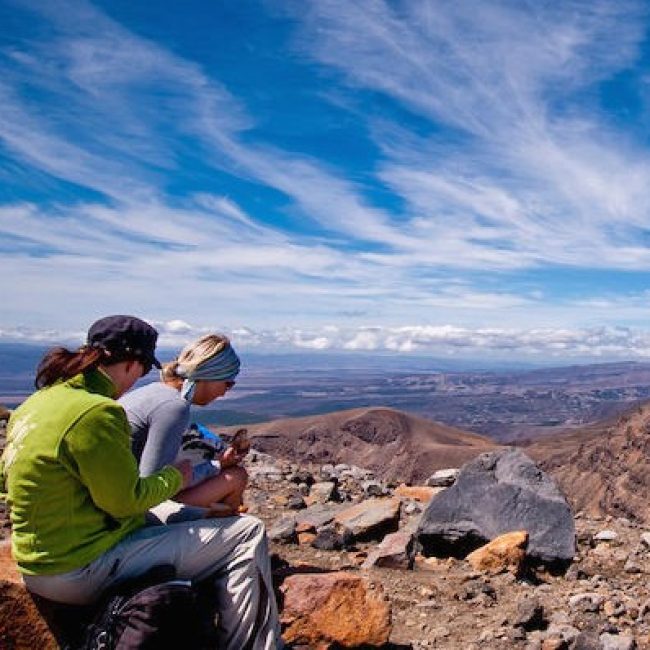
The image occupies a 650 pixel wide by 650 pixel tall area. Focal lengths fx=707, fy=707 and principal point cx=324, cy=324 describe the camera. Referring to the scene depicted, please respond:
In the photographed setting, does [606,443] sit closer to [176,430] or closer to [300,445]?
[300,445]

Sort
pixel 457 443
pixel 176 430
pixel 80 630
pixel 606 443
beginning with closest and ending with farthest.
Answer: pixel 80 630 → pixel 176 430 → pixel 606 443 → pixel 457 443

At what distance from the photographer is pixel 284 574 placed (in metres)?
6.86

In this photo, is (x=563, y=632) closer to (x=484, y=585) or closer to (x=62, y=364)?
(x=484, y=585)

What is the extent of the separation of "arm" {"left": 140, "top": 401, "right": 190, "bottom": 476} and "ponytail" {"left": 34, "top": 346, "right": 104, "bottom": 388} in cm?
96

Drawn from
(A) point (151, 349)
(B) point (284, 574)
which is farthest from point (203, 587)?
(B) point (284, 574)

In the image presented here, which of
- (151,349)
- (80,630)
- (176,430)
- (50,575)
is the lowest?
(80,630)

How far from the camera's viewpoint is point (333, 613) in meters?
6.07

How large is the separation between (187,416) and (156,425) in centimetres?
26

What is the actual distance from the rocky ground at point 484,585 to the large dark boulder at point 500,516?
11.6 inches

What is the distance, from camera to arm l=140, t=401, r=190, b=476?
5316 mm

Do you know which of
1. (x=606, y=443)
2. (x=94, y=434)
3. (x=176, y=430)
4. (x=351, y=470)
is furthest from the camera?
(x=606, y=443)

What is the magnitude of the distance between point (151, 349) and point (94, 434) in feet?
3.08

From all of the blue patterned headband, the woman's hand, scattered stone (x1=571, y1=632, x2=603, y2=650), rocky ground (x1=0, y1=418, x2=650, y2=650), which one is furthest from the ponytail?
scattered stone (x1=571, y1=632, x2=603, y2=650)

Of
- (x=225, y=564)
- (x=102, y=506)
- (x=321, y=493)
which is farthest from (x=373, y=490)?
(x=102, y=506)
